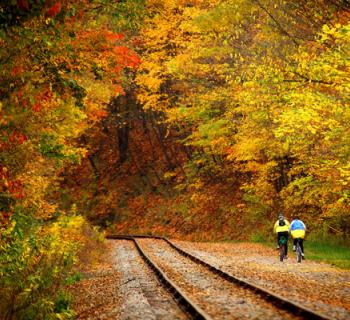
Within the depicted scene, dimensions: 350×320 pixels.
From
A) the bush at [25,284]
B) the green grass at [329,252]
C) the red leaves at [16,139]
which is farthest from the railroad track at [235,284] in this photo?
the green grass at [329,252]

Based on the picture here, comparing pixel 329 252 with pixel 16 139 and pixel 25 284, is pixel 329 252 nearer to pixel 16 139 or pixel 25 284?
pixel 16 139

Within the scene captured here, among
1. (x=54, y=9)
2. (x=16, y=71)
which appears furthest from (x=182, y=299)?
(x=54, y=9)

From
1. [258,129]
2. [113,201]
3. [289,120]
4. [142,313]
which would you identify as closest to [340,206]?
[258,129]

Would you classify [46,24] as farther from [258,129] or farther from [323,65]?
[258,129]

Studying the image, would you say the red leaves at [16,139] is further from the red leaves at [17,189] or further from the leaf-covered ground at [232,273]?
the leaf-covered ground at [232,273]

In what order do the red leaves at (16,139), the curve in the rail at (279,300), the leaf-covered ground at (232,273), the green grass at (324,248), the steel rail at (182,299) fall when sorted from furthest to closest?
the green grass at (324,248) → the red leaves at (16,139) → the leaf-covered ground at (232,273) → the steel rail at (182,299) → the curve in the rail at (279,300)

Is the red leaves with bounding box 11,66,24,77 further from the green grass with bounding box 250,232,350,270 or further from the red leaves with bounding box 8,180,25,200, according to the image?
the green grass with bounding box 250,232,350,270

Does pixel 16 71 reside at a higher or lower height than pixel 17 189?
higher

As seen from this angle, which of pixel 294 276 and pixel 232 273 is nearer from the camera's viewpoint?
pixel 294 276

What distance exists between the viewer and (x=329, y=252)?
25.0 metres

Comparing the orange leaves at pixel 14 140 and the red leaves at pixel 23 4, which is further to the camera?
the orange leaves at pixel 14 140

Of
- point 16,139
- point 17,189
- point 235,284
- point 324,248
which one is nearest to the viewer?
point 16,139

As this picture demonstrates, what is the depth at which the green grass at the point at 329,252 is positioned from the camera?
21.6 m

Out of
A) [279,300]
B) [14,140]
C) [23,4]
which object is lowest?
[279,300]
